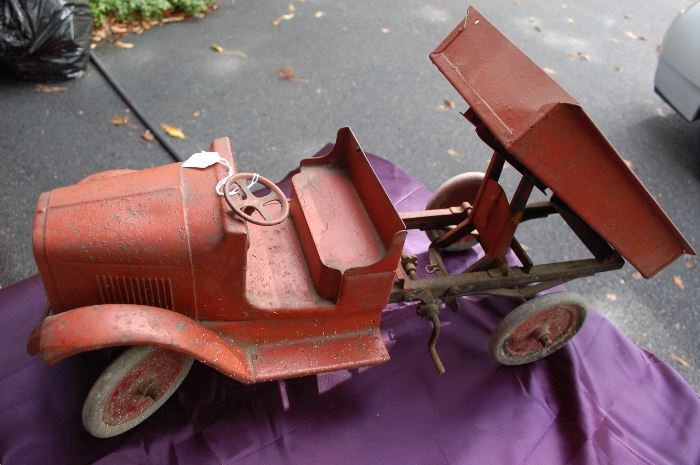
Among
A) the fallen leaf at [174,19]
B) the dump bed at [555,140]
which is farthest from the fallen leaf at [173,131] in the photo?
the dump bed at [555,140]

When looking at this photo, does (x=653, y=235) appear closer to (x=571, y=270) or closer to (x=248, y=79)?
(x=571, y=270)

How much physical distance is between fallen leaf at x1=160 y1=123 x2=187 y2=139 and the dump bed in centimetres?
264

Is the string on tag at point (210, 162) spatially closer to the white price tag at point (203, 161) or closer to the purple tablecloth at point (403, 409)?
the white price tag at point (203, 161)

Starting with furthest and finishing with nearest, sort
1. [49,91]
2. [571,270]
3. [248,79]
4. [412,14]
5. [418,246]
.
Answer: [412,14], [248,79], [49,91], [418,246], [571,270]

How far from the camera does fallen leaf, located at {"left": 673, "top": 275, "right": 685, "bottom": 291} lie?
415cm

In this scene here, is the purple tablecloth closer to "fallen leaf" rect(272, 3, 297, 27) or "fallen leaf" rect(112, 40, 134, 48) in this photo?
"fallen leaf" rect(112, 40, 134, 48)

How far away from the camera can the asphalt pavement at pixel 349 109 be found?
13.2 ft

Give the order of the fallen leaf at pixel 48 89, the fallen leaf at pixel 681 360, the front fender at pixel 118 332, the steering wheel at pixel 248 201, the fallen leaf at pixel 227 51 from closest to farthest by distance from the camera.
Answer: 1. the front fender at pixel 118 332
2. the steering wheel at pixel 248 201
3. the fallen leaf at pixel 681 360
4. the fallen leaf at pixel 48 89
5. the fallen leaf at pixel 227 51

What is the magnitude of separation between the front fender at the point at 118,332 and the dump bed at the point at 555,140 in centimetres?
143

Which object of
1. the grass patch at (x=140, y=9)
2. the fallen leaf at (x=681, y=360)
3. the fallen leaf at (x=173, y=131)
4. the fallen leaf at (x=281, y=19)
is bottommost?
the fallen leaf at (x=681, y=360)

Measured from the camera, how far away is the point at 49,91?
4754 millimetres

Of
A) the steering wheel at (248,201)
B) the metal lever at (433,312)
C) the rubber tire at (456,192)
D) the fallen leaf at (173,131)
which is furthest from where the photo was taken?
the fallen leaf at (173,131)

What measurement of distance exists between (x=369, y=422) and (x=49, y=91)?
158 inches

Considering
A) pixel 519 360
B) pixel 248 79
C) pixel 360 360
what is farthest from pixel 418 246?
pixel 248 79
